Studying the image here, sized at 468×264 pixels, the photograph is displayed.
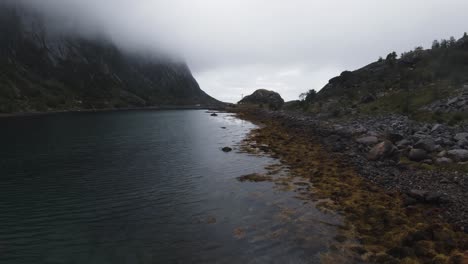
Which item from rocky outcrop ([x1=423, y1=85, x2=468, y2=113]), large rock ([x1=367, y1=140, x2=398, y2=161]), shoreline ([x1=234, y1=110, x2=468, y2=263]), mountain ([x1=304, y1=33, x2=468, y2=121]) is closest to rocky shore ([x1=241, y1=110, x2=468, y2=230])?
large rock ([x1=367, y1=140, x2=398, y2=161])

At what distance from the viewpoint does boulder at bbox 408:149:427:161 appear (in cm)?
3131

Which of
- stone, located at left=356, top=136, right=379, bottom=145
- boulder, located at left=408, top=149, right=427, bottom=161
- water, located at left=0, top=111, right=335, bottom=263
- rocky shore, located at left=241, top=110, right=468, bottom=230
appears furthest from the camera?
stone, located at left=356, top=136, right=379, bottom=145

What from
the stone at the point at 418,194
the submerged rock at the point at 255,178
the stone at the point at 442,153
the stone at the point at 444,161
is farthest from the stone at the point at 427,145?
the submerged rock at the point at 255,178

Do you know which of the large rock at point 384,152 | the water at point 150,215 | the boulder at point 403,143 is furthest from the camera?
the boulder at point 403,143

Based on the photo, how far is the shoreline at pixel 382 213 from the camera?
15453mm

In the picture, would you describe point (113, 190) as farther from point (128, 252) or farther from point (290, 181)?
point (290, 181)

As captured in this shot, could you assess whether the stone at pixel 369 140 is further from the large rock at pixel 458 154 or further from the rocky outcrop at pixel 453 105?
the rocky outcrop at pixel 453 105

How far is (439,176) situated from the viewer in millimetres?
25547

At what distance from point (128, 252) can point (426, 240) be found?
58.1 feet

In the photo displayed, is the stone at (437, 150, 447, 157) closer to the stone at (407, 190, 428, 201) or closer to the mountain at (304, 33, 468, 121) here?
the stone at (407, 190, 428, 201)

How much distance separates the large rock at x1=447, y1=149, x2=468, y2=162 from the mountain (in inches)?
795

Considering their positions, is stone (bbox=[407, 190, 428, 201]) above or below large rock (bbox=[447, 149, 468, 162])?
below

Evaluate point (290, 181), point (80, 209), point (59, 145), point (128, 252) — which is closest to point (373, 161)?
point (290, 181)

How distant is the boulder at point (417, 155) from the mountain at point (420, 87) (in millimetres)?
20133
